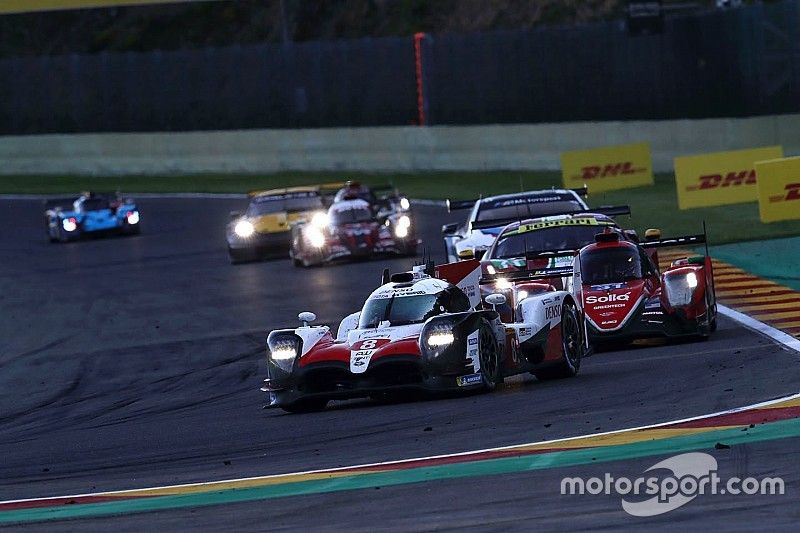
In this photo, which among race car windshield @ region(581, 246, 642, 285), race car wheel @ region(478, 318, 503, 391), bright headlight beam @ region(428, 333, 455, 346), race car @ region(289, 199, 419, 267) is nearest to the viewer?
bright headlight beam @ region(428, 333, 455, 346)

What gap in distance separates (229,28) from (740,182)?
3702 cm

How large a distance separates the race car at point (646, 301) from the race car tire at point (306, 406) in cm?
355

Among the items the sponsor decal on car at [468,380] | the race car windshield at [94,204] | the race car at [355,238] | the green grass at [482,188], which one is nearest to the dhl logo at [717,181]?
the green grass at [482,188]

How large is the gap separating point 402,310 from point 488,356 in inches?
33.6

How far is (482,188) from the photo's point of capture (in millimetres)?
39719

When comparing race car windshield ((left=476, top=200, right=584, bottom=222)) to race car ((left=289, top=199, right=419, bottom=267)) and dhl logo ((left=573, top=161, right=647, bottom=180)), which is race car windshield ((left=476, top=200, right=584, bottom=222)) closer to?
race car ((left=289, top=199, right=419, bottom=267))

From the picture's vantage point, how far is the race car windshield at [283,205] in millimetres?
31891

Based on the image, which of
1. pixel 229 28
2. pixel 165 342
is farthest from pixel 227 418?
pixel 229 28

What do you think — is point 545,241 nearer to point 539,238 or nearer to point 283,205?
point 539,238

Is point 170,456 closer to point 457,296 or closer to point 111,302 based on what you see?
point 457,296

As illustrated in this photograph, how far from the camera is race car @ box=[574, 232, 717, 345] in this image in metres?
16.7

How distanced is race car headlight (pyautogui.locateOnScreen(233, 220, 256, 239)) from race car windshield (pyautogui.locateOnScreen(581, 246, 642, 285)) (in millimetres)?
14486

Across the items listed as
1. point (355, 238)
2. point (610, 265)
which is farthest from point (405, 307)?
point (355, 238)

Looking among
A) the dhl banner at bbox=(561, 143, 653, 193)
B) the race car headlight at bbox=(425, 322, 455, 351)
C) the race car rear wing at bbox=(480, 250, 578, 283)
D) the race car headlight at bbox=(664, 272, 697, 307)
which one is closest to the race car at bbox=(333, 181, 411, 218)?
the dhl banner at bbox=(561, 143, 653, 193)
